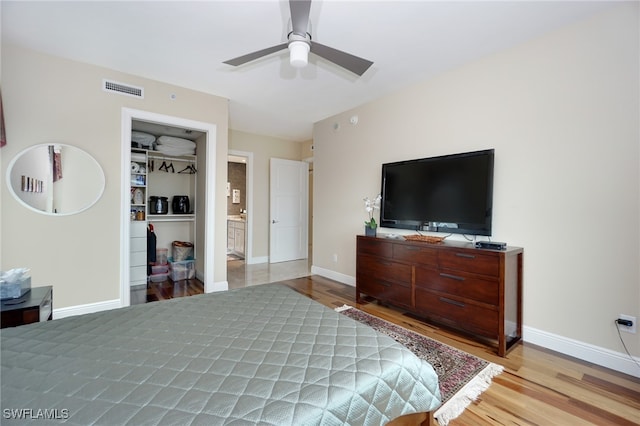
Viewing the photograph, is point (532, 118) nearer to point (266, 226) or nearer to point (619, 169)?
point (619, 169)

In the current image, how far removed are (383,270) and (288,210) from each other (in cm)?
317

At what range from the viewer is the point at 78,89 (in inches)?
113

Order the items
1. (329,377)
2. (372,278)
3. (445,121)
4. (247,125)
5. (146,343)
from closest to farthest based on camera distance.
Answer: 1. (329,377)
2. (146,343)
3. (445,121)
4. (372,278)
5. (247,125)

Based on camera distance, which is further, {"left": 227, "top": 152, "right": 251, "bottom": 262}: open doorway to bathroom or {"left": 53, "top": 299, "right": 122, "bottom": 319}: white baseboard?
{"left": 227, "top": 152, "right": 251, "bottom": 262}: open doorway to bathroom

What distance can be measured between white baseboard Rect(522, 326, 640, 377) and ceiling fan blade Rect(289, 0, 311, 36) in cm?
298

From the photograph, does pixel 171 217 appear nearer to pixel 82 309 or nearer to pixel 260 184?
pixel 260 184

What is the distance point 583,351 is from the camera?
7.00ft

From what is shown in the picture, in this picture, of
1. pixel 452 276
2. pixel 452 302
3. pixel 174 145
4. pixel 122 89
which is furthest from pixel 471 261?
pixel 174 145

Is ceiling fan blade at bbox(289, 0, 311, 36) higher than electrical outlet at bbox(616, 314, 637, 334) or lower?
higher

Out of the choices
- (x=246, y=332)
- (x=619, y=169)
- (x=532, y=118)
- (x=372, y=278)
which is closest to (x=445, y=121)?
(x=532, y=118)

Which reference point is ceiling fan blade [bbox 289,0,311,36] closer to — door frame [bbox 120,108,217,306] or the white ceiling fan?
the white ceiling fan

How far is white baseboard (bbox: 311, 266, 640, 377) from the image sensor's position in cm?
195

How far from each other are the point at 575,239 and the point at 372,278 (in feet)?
6.05

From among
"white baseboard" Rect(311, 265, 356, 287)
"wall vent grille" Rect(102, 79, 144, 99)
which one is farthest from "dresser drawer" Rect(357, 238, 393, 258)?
"wall vent grille" Rect(102, 79, 144, 99)
